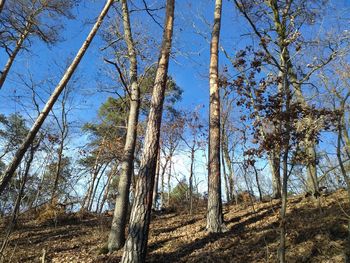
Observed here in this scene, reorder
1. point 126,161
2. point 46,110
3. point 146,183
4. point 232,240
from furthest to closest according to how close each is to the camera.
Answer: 1. point 126,161
2. point 46,110
3. point 232,240
4. point 146,183

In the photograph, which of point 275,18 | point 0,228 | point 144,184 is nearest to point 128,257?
point 144,184

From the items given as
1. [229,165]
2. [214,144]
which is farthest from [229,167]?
[214,144]

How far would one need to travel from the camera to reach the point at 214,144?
294 inches

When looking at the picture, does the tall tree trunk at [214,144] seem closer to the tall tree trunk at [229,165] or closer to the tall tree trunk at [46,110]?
the tall tree trunk at [46,110]

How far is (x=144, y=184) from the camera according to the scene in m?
5.48

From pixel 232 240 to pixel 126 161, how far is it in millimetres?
3074

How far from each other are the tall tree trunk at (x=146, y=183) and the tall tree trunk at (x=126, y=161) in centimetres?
158

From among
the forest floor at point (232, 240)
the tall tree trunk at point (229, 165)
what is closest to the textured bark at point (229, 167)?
the tall tree trunk at point (229, 165)

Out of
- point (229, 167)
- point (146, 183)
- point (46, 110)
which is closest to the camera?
point (146, 183)

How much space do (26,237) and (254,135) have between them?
7088mm

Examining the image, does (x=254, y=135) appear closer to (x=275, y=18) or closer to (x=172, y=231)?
(x=275, y=18)

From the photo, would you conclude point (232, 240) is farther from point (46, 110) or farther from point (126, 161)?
point (46, 110)

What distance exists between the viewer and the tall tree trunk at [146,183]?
5027mm

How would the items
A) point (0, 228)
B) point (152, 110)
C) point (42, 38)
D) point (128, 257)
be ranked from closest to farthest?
1. point (128, 257)
2. point (152, 110)
3. point (42, 38)
4. point (0, 228)
